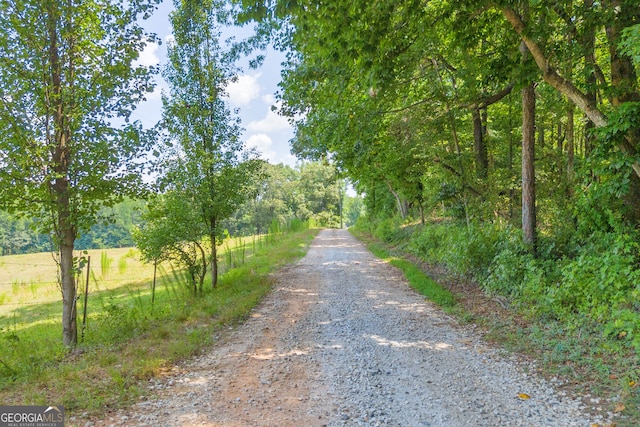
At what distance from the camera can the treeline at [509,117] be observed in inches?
203

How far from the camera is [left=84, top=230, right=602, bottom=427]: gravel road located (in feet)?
11.2

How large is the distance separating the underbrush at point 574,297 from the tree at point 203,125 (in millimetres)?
6225

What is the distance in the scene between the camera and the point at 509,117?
486 inches

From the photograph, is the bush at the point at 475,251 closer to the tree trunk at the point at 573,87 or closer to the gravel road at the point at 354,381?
the gravel road at the point at 354,381

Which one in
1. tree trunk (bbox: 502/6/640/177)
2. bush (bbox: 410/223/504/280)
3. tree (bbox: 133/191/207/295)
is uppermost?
tree trunk (bbox: 502/6/640/177)

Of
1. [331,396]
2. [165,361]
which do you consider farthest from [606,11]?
[165,361]

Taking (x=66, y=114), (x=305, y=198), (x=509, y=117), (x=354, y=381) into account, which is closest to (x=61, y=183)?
(x=66, y=114)

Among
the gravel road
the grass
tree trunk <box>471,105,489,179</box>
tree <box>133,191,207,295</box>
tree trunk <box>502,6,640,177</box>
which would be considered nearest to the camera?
the gravel road

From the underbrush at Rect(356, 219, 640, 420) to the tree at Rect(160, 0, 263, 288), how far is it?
20.4 ft

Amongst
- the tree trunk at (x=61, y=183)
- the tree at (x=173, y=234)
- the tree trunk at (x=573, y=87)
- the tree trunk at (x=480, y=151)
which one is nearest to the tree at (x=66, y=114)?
the tree trunk at (x=61, y=183)

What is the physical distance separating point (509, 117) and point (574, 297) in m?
8.67

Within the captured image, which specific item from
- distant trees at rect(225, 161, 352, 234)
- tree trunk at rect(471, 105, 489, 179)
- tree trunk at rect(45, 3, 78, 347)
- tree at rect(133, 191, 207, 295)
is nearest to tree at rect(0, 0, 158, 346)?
tree trunk at rect(45, 3, 78, 347)

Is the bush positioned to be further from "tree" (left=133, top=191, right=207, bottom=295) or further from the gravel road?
"tree" (left=133, top=191, right=207, bottom=295)

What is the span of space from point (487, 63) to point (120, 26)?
698cm
